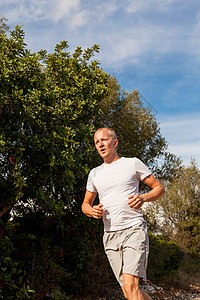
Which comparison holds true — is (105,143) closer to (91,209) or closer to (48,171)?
(91,209)

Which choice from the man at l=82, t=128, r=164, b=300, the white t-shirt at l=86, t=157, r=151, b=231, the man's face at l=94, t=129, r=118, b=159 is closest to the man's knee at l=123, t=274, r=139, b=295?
the man at l=82, t=128, r=164, b=300

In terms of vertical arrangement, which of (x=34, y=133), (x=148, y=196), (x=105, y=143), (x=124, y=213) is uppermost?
(x=34, y=133)

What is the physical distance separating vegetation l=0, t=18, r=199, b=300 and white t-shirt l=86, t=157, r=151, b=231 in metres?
2.54

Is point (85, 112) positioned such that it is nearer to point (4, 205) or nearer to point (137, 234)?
point (4, 205)

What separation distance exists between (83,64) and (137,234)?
21.0 feet

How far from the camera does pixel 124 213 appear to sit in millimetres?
3428

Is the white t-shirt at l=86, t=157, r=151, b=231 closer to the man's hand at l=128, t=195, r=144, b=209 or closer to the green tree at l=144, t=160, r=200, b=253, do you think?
the man's hand at l=128, t=195, r=144, b=209

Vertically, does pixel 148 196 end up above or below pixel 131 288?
above

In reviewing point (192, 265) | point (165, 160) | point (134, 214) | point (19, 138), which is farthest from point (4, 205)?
point (165, 160)

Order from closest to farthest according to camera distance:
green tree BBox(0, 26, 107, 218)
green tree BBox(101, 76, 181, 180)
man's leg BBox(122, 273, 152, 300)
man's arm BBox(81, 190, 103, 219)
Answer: man's leg BBox(122, 273, 152, 300)
man's arm BBox(81, 190, 103, 219)
green tree BBox(0, 26, 107, 218)
green tree BBox(101, 76, 181, 180)

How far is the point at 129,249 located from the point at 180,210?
14.2 meters

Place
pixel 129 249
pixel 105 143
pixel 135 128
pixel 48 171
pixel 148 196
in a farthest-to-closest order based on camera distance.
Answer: pixel 135 128
pixel 48 171
pixel 105 143
pixel 148 196
pixel 129 249

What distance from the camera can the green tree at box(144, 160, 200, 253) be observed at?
1663 cm

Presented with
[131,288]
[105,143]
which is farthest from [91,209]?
[131,288]
